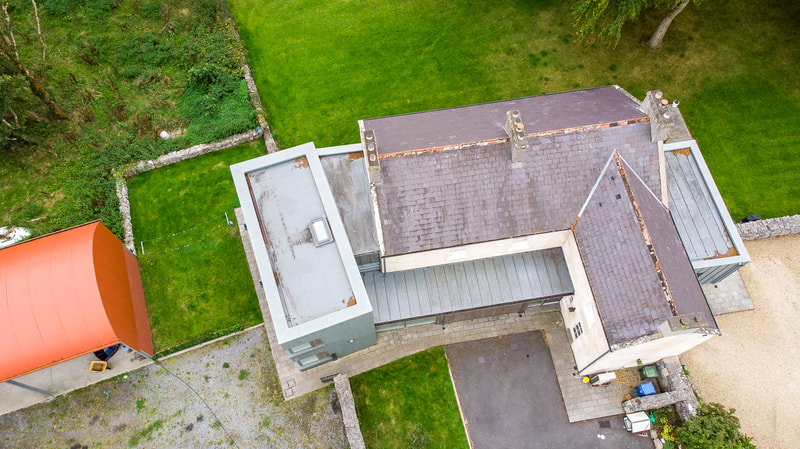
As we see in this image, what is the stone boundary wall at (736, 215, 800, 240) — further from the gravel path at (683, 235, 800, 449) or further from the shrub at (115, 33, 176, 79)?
the shrub at (115, 33, 176, 79)

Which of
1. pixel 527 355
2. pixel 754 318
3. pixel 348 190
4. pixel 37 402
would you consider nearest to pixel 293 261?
pixel 348 190

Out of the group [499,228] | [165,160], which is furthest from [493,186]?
[165,160]

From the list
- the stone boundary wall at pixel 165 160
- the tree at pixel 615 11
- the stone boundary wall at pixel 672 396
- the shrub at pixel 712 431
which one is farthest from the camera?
the stone boundary wall at pixel 165 160

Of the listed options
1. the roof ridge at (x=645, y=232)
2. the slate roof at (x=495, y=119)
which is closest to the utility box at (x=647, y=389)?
the roof ridge at (x=645, y=232)

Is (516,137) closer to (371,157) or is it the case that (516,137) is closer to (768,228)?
(371,157)

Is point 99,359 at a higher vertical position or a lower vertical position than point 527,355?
higher

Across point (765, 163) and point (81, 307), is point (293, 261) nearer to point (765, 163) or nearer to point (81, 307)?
point (81, 307)

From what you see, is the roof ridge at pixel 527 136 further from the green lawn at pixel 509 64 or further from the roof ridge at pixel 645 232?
the green lawn at pixel 509 64
